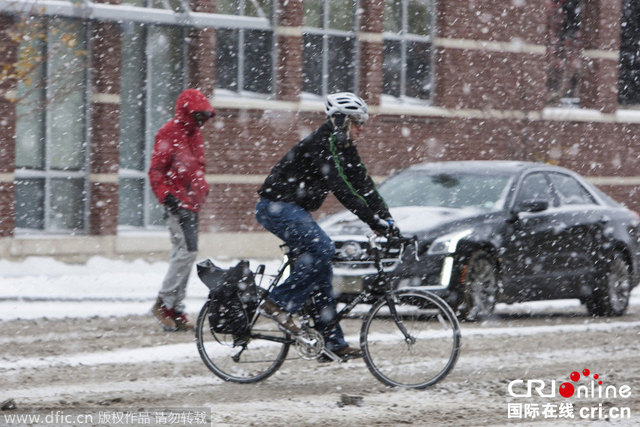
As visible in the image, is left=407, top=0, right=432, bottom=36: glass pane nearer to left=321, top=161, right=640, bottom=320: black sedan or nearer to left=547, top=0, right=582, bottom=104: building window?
left=547, top=0, right=582, bottom=104: building window

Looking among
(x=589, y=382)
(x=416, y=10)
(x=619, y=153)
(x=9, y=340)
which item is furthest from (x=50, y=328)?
(x=619, y=153)

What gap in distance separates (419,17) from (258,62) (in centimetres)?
337

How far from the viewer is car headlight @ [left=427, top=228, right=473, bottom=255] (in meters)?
12.9

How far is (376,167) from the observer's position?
23250mm

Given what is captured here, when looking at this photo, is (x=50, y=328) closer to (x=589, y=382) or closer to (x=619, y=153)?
(x=589, y=382)

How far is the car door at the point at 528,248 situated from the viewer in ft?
44.1

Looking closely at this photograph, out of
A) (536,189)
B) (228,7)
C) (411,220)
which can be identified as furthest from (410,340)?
(228,7)

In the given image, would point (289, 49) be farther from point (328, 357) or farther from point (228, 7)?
point (328, 357)

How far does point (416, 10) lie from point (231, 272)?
15488mm

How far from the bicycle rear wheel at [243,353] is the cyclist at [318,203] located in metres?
0.17

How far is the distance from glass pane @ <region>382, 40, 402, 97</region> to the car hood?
1024cm

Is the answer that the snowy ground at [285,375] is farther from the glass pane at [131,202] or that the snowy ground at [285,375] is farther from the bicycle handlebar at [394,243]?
the glass pane at [131,202]

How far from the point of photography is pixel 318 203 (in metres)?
8.94

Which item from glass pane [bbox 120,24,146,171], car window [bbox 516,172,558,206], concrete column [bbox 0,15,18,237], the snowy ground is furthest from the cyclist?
glass pane [bbox 120,24,146,171]
